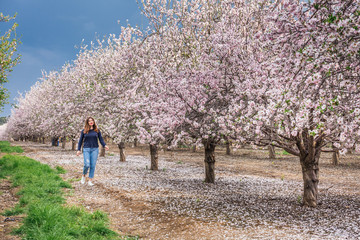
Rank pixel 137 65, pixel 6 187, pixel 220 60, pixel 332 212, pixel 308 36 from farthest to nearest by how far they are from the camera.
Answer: pixel 137 65 → pixel 6 187 → pixel 220 60 → pixel 332 212 → pixel 308 36

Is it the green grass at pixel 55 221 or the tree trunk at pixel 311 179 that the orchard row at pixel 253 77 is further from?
the green grass at pixel 55 221

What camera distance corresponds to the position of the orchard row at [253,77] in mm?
6969

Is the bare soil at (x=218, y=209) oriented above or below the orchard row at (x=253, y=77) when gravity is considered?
below

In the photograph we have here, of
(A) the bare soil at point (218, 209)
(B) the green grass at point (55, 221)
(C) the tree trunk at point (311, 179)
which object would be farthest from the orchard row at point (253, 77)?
(B) the green grass at point (55, 221)

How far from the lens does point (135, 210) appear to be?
37.2ft

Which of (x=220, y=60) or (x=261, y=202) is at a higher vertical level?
(x=220, y=60)

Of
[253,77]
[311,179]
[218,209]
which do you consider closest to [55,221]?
[218,209]

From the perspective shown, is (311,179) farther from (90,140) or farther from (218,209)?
(90,140)

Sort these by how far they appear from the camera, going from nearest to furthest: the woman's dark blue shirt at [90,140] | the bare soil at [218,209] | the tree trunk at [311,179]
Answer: the bare soil at [218,209]
the tree trunk at [311,179]
the woman's dark blue shirt at [90,140]

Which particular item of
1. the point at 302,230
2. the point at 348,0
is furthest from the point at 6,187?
the point at 348,0

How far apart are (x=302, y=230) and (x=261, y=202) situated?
13.4 feet

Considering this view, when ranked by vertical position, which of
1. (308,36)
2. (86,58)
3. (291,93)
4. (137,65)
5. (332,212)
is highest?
(86,58)

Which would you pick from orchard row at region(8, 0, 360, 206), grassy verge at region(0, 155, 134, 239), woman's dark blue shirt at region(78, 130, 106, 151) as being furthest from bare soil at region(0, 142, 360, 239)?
woman's dark blue shirt at region(78, 130, 106, 151)

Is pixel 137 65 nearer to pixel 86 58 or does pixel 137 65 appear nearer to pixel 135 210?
pixel 135 210
